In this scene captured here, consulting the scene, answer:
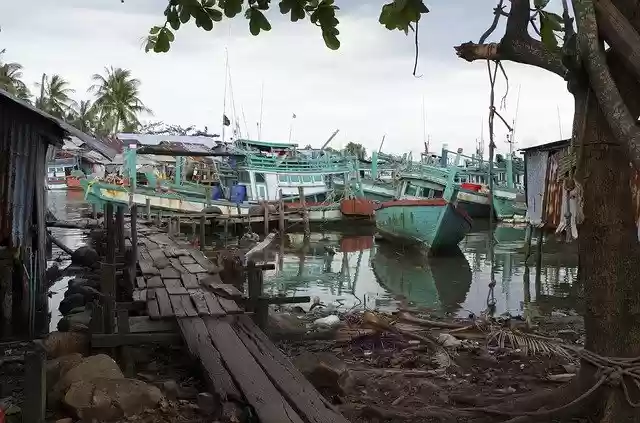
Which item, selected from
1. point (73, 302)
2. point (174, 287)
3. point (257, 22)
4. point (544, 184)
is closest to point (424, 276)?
point (544, 184)

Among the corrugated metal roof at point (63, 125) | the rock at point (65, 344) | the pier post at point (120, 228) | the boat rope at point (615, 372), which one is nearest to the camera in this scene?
the boat rope at point (615, 372)

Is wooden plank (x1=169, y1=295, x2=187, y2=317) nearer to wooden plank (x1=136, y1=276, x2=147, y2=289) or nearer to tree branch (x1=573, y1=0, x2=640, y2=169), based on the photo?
wooden plank (x1=136, y1=276, x2=147, y2=289)

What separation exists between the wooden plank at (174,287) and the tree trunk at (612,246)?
5.42 m

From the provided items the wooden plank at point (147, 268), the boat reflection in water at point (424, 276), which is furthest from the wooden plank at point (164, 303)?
the boat reflection in water at point (424, 276)

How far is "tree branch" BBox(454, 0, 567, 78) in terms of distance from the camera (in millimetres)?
3848

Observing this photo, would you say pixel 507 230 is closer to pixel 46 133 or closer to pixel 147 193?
pixel 147 193

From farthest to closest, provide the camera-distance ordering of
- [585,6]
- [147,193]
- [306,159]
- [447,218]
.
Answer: [306,159] → [147,193] → [447,218] → [585,6]

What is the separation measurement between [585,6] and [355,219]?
96.5 feet

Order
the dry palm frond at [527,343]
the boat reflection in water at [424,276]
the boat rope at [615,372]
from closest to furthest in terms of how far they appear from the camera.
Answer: the boat rope at [615,372]
the dry palm frond at [527,343]
the boat reflection in water at [424,276]

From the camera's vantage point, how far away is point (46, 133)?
8773 mm

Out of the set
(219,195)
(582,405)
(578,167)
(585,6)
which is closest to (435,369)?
(582,405)

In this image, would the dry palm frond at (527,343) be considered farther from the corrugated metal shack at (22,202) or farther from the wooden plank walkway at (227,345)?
the corrugated metal shack at (22,202)

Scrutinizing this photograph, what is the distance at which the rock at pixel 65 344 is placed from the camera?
6121 mm

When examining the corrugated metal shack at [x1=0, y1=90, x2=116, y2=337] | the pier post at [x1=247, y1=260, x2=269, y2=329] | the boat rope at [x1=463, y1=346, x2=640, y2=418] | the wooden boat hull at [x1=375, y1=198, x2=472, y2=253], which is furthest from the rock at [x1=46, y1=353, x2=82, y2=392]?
the wooden boat hull at [x1=375, y1=198, x2=472, y2=253]
